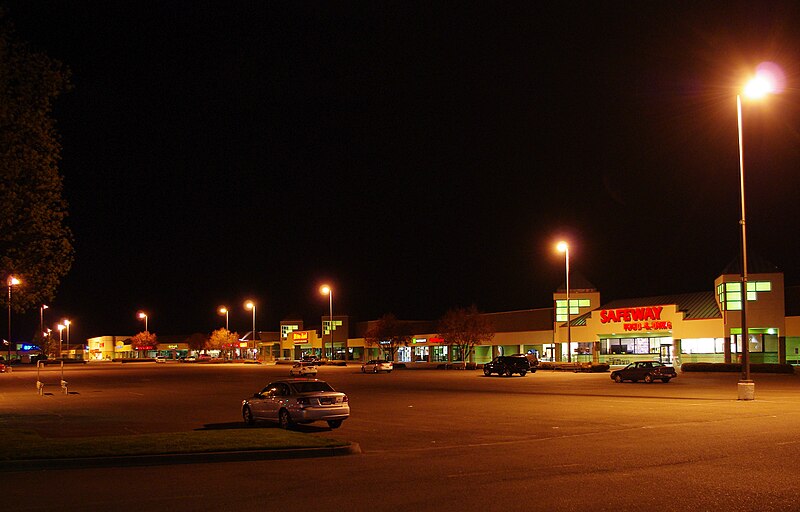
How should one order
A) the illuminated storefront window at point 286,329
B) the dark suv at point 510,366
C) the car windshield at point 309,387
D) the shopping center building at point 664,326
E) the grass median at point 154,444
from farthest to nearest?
the illuminated storefront window at point 286,329 → the shopping center building at point 664,326 → the dark suv at point 510,366 → the car windshield at point 309,387 → the grass median at point 154,444

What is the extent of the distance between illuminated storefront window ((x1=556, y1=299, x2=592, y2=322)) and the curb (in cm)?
6928

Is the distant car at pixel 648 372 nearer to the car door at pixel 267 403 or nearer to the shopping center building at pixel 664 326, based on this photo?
the shopping center building at pixel 664 326

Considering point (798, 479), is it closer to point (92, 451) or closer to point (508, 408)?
point (92, 451)

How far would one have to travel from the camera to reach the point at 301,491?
11.9m

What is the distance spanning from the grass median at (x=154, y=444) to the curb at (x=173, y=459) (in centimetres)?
23

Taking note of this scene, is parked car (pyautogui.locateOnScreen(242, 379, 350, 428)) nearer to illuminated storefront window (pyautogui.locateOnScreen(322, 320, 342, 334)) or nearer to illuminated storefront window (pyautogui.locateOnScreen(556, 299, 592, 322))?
illuminated storefront window (pyautogui.locateOnScreen(556, 299, 592, 322))

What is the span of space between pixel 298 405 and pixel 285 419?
61cm

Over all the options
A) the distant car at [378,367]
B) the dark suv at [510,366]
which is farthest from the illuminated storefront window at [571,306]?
the dark suv at [510,366]

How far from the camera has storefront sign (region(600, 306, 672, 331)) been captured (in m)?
71.1

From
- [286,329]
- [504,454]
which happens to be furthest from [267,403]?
[286,329]

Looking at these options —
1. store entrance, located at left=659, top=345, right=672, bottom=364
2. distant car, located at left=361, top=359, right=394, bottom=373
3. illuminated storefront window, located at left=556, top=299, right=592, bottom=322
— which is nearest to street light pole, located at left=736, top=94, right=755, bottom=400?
distant car, located at left=361, top=359, right=394, bottom=373

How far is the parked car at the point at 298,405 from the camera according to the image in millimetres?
21344

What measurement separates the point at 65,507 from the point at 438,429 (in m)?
11.8

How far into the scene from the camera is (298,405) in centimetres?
2134
